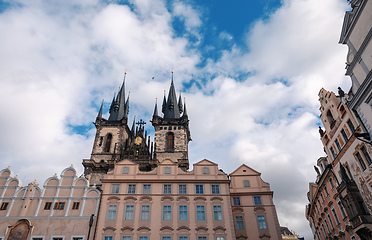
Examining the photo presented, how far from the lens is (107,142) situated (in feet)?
193

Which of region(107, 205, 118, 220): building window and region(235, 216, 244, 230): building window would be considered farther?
region(235, 216, 244, 230): building window

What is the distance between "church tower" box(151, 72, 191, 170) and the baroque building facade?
2568 centimetres

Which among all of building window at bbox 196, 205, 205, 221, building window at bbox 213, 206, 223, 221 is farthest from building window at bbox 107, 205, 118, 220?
building window at bbox 213, 206, 223, 221

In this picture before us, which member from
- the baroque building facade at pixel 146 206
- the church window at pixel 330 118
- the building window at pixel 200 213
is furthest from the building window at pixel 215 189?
the church window at pixel 330 118

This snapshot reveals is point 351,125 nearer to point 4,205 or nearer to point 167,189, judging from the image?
point 167,189

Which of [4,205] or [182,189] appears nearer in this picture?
[4,205]

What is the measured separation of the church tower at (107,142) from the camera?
2085 inches

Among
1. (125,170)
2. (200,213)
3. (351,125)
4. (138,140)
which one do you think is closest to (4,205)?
(125,170)

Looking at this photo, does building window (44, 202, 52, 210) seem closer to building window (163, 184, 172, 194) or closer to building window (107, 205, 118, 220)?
building window (107, 205, 118, 220)

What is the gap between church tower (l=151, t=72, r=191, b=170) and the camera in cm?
5653

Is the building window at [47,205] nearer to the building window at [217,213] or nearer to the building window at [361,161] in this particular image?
the building window at [217,213]

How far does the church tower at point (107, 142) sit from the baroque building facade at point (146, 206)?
25407 millimetres

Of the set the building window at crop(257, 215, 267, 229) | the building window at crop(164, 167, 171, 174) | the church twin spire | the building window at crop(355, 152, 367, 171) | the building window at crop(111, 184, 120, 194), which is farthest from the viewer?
the church twin spire

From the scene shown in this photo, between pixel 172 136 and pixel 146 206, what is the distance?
3399 centimetres
